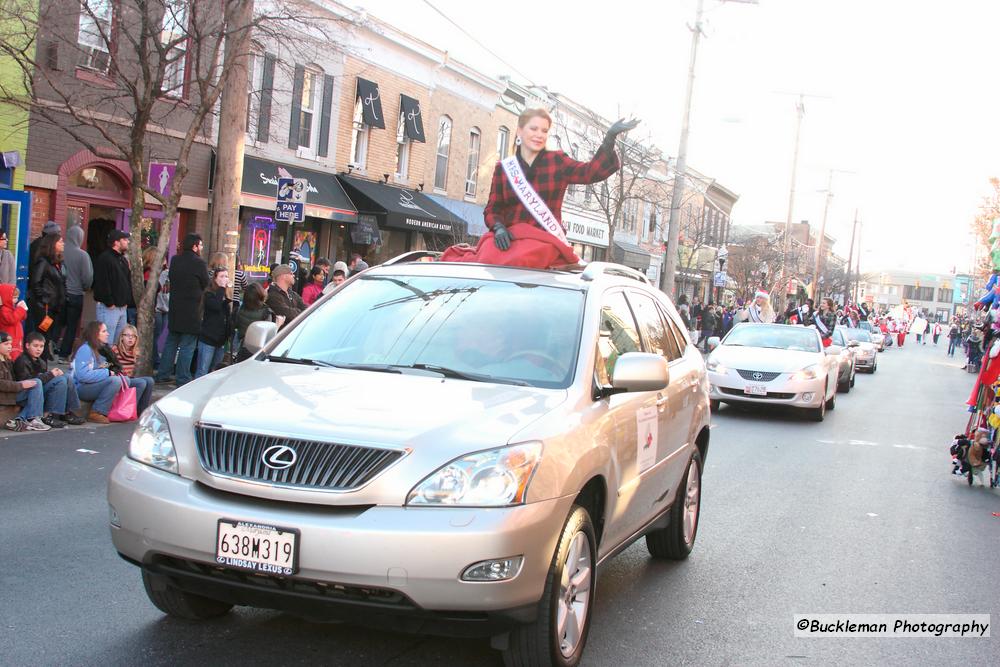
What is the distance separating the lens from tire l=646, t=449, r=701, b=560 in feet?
20.0

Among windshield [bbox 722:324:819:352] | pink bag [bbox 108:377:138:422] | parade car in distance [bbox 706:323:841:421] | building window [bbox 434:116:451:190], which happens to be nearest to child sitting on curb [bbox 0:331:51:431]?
pink bag [bbox 108:377:138:422]

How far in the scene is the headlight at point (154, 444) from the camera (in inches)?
154

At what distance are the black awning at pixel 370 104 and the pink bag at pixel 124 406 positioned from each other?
48.6 ft

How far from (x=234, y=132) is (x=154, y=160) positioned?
453 centimetres

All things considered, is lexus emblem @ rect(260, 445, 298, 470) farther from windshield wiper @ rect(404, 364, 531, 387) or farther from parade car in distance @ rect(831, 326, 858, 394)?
parade car in distance @ rect(831, 326, 858, 394)

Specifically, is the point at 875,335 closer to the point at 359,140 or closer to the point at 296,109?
the point at 359,140

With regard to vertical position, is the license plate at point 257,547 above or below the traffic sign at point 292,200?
below

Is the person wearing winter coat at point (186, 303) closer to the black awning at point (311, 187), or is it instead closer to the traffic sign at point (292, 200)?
the traffic sign at point (292, 200)

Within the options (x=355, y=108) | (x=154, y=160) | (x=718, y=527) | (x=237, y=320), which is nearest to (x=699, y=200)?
(x=355, y=108)

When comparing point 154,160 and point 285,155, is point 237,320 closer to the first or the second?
point 154,160

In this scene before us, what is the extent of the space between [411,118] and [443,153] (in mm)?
2732

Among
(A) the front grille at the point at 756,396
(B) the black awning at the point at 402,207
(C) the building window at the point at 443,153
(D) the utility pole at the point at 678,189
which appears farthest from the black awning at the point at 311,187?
(A) the front grille at the point at 756,396

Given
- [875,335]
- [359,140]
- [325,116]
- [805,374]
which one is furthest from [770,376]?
[875,335]

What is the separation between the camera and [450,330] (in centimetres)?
479
